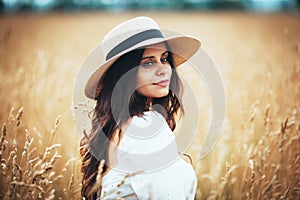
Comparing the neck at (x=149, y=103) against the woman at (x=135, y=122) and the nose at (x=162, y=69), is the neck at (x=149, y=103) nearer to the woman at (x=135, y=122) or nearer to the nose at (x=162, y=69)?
the woman at (x=135, y=122)

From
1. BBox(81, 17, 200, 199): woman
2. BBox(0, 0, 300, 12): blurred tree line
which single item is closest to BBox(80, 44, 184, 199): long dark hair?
BBox(81, 17, 200, 199): woman

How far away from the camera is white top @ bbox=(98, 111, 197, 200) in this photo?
162cm

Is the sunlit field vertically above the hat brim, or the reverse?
the hat brim

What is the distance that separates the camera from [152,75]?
5.78 ft

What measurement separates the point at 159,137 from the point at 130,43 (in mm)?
395

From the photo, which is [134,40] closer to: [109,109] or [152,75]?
[152,75]

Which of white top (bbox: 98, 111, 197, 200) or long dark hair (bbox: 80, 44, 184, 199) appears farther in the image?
long dark hair (bbox: 80, 44, 184, 199)

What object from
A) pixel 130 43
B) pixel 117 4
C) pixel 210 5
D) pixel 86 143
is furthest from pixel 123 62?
pixel 210 5

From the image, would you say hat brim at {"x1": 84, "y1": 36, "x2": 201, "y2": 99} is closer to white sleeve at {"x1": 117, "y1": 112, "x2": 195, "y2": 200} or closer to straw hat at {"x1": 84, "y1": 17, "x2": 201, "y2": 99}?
straw hat at {"x1": 84, "y1": 17, "x2": 201, "y2": 99}

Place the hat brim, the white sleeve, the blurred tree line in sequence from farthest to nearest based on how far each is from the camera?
the blurred tree line < the hat brim < the white sleeve

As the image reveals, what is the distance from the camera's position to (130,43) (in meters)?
1.77

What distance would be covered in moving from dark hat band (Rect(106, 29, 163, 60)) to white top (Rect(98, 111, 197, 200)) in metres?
0.28

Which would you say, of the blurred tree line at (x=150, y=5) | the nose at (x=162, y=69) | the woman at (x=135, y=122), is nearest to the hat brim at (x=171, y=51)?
the woman at (x=135, y=122)

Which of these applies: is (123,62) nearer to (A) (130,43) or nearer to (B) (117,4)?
(A) (130,43)
